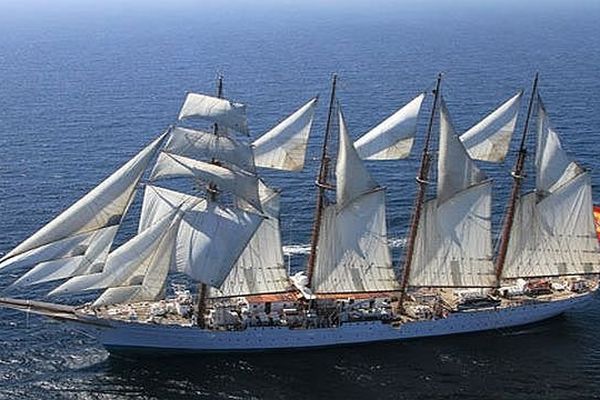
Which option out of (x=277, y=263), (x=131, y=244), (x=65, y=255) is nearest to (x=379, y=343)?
(x=277, y=263)

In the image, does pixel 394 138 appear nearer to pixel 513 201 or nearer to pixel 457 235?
pixel 457 235

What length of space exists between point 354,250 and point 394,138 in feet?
30.2

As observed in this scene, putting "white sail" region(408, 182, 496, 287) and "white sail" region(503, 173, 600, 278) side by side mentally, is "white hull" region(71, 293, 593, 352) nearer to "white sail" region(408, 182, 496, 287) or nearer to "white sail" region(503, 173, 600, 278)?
"white sail" region(408, 182, 496, 287)

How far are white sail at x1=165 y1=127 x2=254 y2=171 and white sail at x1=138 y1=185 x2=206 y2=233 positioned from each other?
362cm

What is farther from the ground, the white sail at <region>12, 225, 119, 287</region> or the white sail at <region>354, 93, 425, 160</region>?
the white sail at <region>354, 93, 425, 160</region>

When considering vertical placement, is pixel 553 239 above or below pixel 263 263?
above

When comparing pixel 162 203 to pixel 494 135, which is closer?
pixel 162 203

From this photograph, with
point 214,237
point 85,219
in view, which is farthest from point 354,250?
point 85,219

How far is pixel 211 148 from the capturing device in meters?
57.5

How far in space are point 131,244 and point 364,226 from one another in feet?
57.4

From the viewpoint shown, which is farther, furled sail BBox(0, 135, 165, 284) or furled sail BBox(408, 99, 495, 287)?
furled sail BBox(408, 99, 495, 287)

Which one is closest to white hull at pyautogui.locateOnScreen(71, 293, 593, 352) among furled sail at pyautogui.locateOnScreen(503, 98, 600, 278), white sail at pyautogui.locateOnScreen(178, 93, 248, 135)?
furled sail at pyautogui.locateOnScreen(503, 98, 600, 278)

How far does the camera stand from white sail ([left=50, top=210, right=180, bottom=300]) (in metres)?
56.8

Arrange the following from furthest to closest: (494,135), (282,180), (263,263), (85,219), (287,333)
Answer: (282,180) → (494,135) → (263,263) → (287,333) → (85,219)
